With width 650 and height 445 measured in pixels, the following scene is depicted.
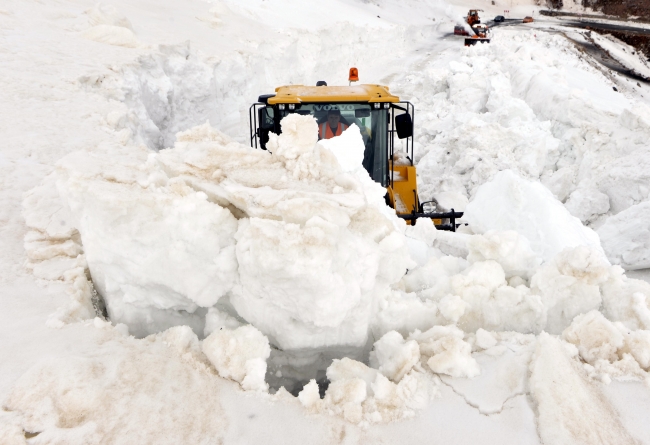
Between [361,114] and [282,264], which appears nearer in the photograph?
[282,264]

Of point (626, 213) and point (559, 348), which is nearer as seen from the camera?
point (559, 348)

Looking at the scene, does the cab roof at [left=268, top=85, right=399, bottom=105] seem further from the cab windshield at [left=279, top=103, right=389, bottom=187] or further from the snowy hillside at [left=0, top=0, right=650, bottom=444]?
the snowy hillside at [left=0, top=0, right=650, bottom=444]

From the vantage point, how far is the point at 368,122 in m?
5.73

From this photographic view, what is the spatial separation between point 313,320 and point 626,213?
15.1 ft

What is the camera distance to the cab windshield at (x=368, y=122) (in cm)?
564

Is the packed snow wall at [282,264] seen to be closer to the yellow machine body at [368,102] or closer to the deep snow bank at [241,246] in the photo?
the deep snow bank at [241,246]

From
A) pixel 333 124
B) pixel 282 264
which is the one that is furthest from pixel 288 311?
pixel 333 124

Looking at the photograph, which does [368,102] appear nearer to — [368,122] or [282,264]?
[368,122]

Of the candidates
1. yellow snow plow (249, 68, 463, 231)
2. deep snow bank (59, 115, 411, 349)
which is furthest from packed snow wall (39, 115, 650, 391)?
yellow snow plow (249, 68, 463, 231)

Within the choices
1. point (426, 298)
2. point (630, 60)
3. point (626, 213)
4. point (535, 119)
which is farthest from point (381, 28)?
point (426, 298)

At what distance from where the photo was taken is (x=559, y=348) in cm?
215

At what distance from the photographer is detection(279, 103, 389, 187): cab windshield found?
5.64 m

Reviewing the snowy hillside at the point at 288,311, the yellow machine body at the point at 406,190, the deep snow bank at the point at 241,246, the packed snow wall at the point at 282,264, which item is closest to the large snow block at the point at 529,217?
the snowy hillside at the point at 288,311

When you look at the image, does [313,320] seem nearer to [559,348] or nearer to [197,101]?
[559,348]
